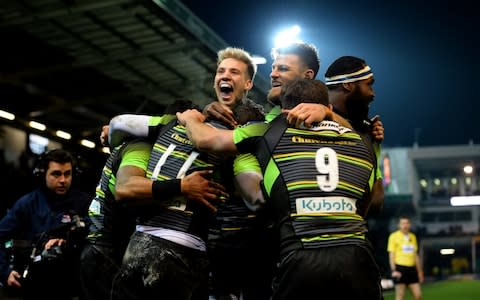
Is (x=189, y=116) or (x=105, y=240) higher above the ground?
(x=189, y=116)

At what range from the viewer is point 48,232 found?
6.29 meters

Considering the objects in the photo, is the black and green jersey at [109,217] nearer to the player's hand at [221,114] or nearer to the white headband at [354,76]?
the player's hand at [221,114]

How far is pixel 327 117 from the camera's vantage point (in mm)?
3912

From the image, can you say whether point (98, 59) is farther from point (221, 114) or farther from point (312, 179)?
point (312, 179)

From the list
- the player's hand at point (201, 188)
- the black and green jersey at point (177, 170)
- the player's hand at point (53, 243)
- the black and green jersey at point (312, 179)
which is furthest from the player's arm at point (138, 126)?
the player's hand at point (53, 243)

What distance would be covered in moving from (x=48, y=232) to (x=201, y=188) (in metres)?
2.88

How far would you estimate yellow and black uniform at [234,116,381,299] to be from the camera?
11.5 ft

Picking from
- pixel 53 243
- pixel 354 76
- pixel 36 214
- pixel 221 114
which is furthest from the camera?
pixel 36 214

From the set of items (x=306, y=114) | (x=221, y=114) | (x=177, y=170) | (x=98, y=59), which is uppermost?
(x=98, y=59)

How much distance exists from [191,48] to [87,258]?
13.4 m

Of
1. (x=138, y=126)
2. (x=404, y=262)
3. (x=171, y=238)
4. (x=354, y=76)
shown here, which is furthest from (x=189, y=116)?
(x=404, y=262)

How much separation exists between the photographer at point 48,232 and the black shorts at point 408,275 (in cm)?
1075

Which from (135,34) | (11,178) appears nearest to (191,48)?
(135,34)

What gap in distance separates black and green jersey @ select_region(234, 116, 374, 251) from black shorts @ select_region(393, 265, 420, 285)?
12788mm
